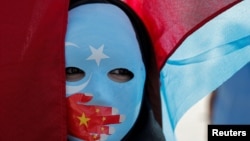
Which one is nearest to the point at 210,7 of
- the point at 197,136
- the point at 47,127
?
the point at 197,136

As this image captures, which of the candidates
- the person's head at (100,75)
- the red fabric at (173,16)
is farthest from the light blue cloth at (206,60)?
the person's head at (100,75)

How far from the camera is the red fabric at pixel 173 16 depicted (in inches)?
41.8

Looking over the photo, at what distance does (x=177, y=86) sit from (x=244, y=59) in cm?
17

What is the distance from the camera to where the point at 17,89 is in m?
0.90

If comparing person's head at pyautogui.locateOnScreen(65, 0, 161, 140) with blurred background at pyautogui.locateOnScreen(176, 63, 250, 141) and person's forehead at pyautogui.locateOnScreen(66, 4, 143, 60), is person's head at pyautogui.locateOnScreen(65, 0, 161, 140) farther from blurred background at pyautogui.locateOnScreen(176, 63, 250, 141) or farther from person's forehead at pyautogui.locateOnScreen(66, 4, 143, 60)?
blurred background at pyautogui.locateOnScreen(176, 63, 250, 141)

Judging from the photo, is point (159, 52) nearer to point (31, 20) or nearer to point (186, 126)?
point (186, 126)

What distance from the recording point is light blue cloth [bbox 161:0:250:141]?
1.08m

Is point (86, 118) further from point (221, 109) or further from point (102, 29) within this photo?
point (221, 109)

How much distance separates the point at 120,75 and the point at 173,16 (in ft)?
0.65

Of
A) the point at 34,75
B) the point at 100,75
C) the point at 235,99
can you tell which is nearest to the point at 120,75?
the point at 100,75

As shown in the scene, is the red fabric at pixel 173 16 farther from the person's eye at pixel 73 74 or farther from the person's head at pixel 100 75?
the person's eye at pixel 73 74

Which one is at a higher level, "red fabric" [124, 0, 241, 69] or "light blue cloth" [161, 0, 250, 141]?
"red fabric" [124, 0, 241, 69]

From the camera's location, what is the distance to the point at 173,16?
1.06m

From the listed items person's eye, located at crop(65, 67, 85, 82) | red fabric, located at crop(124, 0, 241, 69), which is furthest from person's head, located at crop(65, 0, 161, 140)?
red fabric, located at crop(124, 0, 241, 69)
